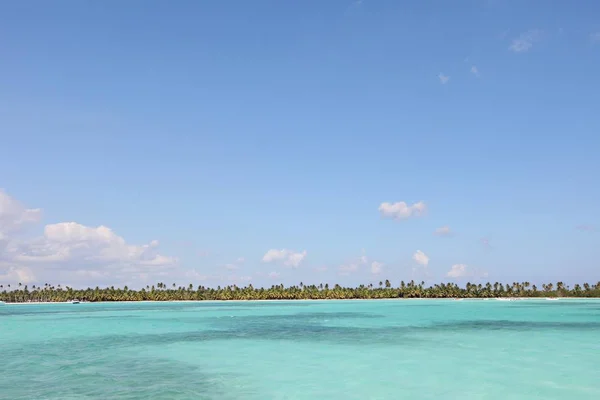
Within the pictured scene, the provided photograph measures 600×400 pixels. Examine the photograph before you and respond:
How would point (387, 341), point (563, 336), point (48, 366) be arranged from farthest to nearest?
point (563, 336) → point (387, 341) → point (48, 366)

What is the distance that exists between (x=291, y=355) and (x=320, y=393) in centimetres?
1219

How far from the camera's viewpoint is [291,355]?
33062 mm

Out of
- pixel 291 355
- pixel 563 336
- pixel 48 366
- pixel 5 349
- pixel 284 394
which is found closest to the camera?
pixel 284 394

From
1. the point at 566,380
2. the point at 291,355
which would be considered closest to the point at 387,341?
the point at 291,355

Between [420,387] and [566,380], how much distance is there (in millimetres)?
7043

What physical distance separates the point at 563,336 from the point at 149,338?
3582 cm

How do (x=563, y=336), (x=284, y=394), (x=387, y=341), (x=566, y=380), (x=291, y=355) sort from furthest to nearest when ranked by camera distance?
(x=563, y=336) < (x=387, y=341) < (x=291, y=355) < (x=566, y=380) < (x=284, y=394)

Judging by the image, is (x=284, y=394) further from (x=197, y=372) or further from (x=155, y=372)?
(x=155, y=372)

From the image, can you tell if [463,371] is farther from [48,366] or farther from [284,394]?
[48,366]

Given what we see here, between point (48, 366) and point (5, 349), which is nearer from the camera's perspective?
point (48, 366)

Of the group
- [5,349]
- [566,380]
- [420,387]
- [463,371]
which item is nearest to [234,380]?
[420,387]

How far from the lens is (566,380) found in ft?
76.8

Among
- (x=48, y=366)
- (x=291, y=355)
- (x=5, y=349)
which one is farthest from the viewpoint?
(x=5, y=349)

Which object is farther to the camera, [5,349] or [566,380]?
[5,349]
